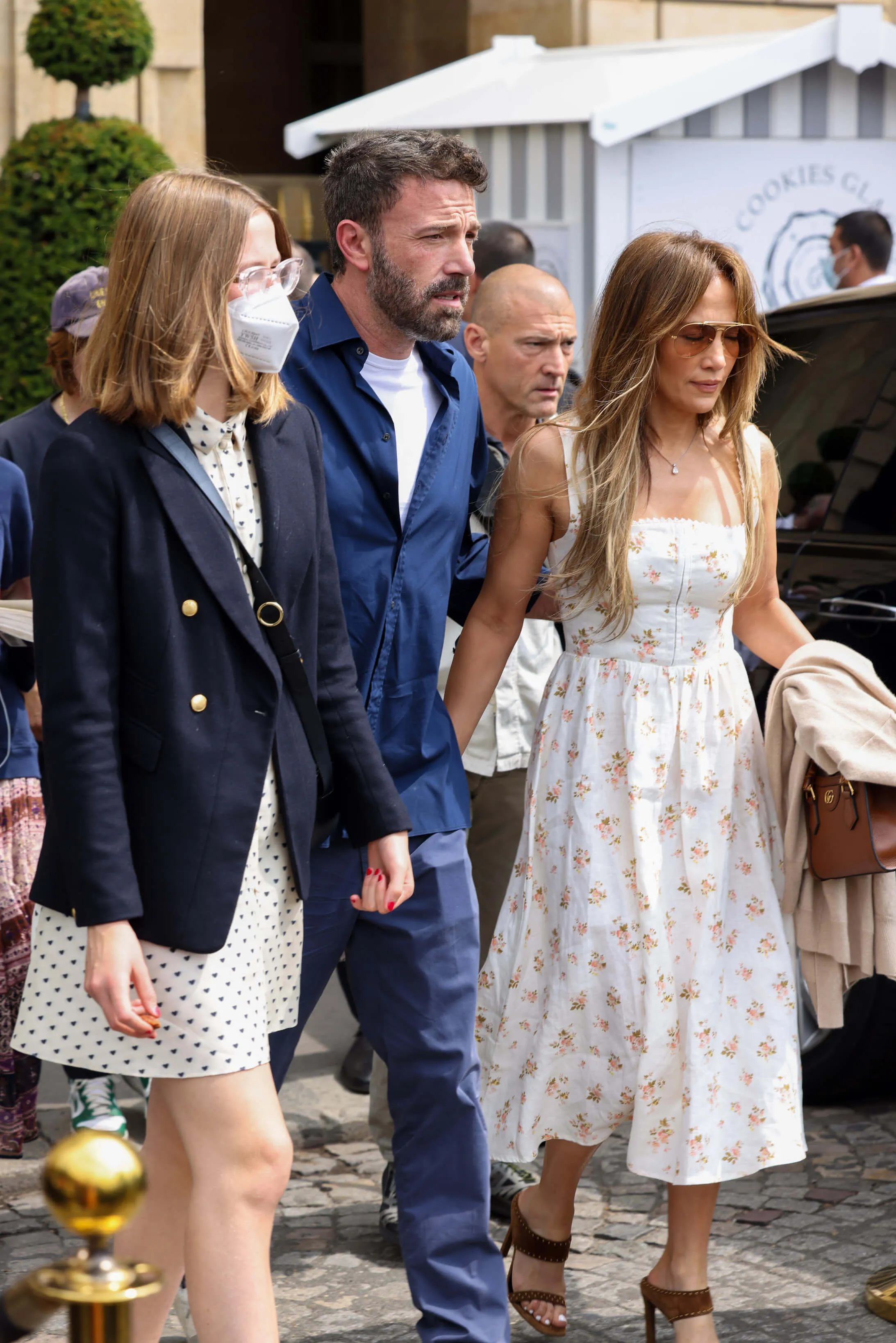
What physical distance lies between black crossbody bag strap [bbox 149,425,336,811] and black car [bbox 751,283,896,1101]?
1888 mm

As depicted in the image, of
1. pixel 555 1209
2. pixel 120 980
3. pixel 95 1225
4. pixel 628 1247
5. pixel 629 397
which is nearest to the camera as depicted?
pixel 95 1225

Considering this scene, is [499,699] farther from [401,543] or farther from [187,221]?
[187,221]

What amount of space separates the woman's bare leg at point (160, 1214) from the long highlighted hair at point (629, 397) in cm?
123

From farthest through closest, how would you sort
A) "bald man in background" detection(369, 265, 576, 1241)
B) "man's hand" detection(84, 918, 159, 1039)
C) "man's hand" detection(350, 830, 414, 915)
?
"bald man in background" detection(369, 265, 576, 1241), "man's hand" detection(350, 830, 414, 915), "man's hand" detection(84, 918, 159, 1039)

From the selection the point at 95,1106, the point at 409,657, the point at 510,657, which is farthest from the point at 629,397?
the point at 95,1106

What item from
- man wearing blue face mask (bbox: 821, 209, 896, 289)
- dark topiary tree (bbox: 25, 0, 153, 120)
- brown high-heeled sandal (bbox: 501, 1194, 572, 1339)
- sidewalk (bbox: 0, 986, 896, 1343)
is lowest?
sidewalk (bbox: 0, 986, 896, 1343)

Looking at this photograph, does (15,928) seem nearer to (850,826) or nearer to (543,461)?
(543,461)

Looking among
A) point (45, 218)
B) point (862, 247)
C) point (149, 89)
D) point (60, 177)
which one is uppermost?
point (149, 89)

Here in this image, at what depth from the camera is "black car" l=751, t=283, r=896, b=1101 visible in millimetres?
4348

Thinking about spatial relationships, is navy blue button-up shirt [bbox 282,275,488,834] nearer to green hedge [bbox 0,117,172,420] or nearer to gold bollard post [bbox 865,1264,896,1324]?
gold bollard post [bbox 865,1264,896,1324]

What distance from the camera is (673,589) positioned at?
3.31 meters

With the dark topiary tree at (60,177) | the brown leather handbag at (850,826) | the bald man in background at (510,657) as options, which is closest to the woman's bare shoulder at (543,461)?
the bald man in background at (510,657)

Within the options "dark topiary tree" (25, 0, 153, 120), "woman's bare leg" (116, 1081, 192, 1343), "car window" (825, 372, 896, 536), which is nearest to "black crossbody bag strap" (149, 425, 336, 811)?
"woman's bare leg" (116, 1081, 192, 1343)

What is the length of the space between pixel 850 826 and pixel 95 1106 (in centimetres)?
198
